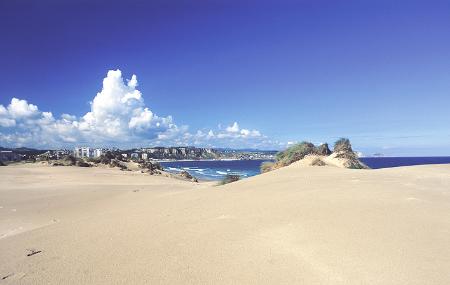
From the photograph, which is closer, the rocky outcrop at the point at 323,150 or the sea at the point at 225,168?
the rocky outcrop at the point at 323,150

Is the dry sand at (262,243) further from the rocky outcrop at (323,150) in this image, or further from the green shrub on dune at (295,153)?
the rocky outcrop at (323,150)

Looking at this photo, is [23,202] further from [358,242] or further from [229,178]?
[358,242]

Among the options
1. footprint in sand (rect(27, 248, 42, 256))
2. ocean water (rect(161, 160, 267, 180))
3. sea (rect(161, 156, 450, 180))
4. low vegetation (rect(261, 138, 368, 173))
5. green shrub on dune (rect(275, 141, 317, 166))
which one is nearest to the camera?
footprint in sand (rect(27, 248, 42, 256))

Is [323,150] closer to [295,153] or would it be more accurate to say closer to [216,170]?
[295,153]

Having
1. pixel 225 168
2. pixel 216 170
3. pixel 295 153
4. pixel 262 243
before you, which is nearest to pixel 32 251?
pixel 262 243

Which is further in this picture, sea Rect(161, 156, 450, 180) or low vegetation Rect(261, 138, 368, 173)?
sea Rect(161, 156, 450, 180)

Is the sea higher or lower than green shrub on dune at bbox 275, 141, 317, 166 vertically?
lower

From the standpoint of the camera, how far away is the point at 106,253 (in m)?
4.79

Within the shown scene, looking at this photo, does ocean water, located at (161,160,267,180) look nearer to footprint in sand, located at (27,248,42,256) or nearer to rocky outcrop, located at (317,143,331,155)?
rocky outcrop, located at (317,143,331,155)

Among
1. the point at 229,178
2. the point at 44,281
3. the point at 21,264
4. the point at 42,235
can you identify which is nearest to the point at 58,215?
the point at 42,235

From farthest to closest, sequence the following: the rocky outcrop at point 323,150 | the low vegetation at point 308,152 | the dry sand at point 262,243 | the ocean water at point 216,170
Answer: the ocean water at point 216,170 < the rocky outcrop at point 323,150 < the low vegetation at point 308,152 < the dry sand at point 262,243

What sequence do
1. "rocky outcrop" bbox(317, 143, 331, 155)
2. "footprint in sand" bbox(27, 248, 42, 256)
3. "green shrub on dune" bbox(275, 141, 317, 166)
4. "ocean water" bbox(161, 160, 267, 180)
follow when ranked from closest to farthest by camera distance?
"footprint in sand" bbox(27, 248, 42, 256) → "green shrub on dune" bbox(275, 141, 317, 166) → "rocky outcrop" bbox(317, 143, 331, 155) → "ocean water" bbox(161, 160, 267, 180)

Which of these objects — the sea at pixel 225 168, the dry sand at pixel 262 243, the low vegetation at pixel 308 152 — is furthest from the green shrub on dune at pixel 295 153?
the sea at pixel 225 168

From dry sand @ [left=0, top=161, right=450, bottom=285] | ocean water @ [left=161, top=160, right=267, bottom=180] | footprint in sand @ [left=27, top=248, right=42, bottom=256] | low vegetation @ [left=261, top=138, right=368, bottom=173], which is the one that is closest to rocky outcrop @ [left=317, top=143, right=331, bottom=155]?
low vegetation @ [left=261, top=138, right=368, bottom=173]
